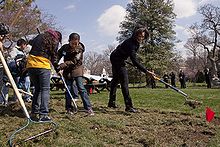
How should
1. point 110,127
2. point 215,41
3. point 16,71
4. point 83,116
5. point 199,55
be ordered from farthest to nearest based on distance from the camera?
point 199,55 < point 215,41 < point 16,71 < point 83,116 < point 110,127

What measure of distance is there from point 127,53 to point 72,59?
122 cm

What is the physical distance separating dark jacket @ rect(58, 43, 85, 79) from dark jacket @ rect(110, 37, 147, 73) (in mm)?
875

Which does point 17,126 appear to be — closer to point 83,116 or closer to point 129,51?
point 83,116

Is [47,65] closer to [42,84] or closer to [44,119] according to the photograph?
[42,84]

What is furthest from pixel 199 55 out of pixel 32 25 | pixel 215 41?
pixel 32 25

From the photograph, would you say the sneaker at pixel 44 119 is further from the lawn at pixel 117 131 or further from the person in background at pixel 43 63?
the lawn at pixel 117 131

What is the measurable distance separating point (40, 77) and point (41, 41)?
1.97 feet

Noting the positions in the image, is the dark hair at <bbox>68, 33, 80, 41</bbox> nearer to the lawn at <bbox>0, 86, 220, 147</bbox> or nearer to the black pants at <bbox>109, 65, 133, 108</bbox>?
the black pants at <bbox>109, 65, 133, 108</bbox>

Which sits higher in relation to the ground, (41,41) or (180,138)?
(41,41)

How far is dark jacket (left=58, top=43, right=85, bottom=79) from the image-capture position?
261 inches

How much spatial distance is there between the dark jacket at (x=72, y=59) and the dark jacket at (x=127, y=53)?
88 cm

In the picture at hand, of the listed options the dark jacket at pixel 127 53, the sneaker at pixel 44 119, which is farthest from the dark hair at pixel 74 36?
the sneaker at pixel 44 119

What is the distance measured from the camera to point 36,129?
4656 mm

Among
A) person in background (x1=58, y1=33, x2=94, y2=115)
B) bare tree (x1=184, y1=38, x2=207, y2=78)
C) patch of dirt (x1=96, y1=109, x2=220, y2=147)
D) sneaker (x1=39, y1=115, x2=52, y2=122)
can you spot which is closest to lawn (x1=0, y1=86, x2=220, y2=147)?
patch of dirt (x1=96, y1=109, x2=220, y2=147)
